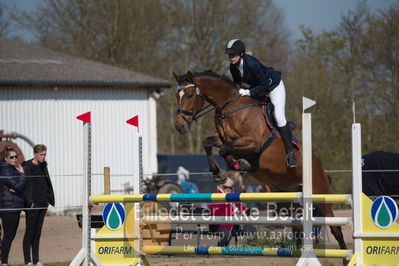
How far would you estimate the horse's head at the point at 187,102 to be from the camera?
6.23 m

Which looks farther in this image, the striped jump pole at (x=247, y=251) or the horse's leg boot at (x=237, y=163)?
the horse's leg boot at (x=237, y=163)

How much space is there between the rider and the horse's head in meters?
0.43

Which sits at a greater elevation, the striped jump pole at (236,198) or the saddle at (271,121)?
the saddle at (271,121)

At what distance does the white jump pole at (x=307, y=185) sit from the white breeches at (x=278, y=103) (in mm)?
1443

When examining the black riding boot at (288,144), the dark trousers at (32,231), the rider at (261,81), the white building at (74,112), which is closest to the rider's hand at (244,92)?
the rider at (261,81)

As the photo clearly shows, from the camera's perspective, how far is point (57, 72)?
19953 millimetres

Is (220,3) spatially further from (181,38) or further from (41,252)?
(41,252)

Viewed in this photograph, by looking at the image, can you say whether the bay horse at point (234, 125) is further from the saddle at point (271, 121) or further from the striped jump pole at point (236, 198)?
the striped jump pole at point (236, 198)

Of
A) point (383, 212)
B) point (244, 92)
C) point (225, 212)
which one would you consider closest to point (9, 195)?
point (225, 212)

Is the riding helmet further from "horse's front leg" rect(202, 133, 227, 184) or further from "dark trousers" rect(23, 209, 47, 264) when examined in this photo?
"dark trousers" rect(23, 209, 47, 264)

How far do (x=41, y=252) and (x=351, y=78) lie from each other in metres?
12.1

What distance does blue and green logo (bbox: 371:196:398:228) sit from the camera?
5.24 m

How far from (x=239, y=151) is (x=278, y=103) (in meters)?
0.65

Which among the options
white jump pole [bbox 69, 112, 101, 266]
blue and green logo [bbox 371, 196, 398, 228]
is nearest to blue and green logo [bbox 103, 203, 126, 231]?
white jump pole [bbox 69, 112, 101, 266]
